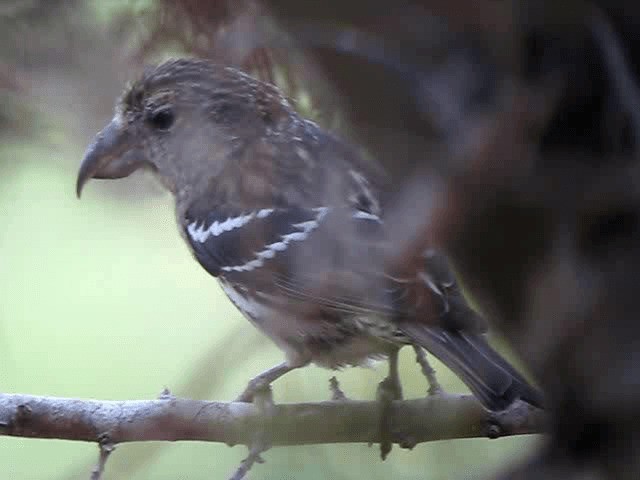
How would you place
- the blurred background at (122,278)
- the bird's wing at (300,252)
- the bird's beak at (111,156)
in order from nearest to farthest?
the blurred background at (122,278)
the bird's wing at (300,252)
the bird's beak at (111,156)

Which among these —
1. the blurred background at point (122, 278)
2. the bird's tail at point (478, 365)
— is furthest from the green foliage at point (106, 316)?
the bird's tail at point (478, 365)

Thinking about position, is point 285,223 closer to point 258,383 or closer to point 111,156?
point 258,383

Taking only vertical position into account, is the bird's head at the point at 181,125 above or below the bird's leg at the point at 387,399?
above

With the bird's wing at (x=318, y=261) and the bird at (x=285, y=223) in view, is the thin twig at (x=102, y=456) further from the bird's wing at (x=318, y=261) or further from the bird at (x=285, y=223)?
the bird's wing at (x=318, y=261)

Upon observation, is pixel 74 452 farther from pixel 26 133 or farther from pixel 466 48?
pixel 466 48

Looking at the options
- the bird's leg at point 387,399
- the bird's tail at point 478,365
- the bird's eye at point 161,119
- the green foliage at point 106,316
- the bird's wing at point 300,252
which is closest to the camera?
the bird's wing at point 300,252

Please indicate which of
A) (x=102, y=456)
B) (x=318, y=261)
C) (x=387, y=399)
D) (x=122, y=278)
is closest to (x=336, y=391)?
(x=387, y=399)

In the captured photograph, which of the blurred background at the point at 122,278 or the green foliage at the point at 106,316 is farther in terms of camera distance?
the green foliage at the point at 106,316

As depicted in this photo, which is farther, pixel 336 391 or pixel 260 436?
pixel 336 391
